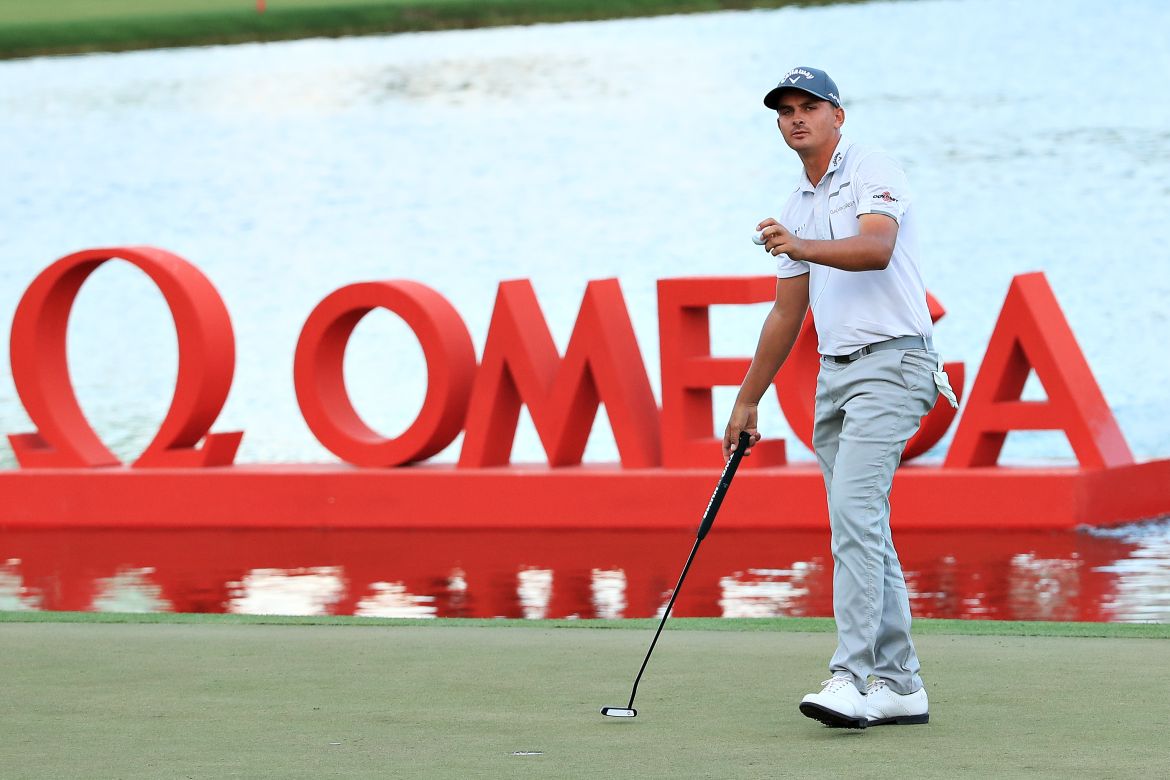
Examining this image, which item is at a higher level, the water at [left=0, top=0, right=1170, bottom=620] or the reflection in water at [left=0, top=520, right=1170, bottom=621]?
the water at [left=0, top=0, right=1170, bottom=620]

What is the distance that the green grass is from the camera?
137 ft

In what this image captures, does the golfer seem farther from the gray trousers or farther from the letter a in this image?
the letter a

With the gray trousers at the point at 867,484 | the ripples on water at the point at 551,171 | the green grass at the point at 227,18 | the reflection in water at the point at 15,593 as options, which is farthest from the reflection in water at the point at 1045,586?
the green grass at the point at 227,18

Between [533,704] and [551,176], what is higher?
[551,176]

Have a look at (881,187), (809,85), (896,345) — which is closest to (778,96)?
(809,85)

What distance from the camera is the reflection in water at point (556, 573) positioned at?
31.2 ft

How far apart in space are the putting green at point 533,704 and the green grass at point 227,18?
35.2 m

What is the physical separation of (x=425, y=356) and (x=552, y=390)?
32.8 inches

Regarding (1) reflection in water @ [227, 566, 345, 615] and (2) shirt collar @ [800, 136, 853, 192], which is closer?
(2) shirt collar @ [800, 136, 853, 192]

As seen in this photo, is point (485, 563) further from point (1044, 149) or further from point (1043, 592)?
point (1044, 149)

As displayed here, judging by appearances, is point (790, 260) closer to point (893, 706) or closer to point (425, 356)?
point (893, 706)

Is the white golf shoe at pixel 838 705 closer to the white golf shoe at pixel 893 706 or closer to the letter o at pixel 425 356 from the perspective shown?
the white golf shoe at pixel 893 706

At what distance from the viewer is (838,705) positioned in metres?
5.37

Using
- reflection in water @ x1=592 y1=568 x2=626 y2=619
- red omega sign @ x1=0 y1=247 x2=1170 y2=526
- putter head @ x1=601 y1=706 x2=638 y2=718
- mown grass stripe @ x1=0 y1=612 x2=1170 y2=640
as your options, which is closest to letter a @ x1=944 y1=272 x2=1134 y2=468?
red omega sign @ x1=0 y1=247 x2=1170 y2=526
